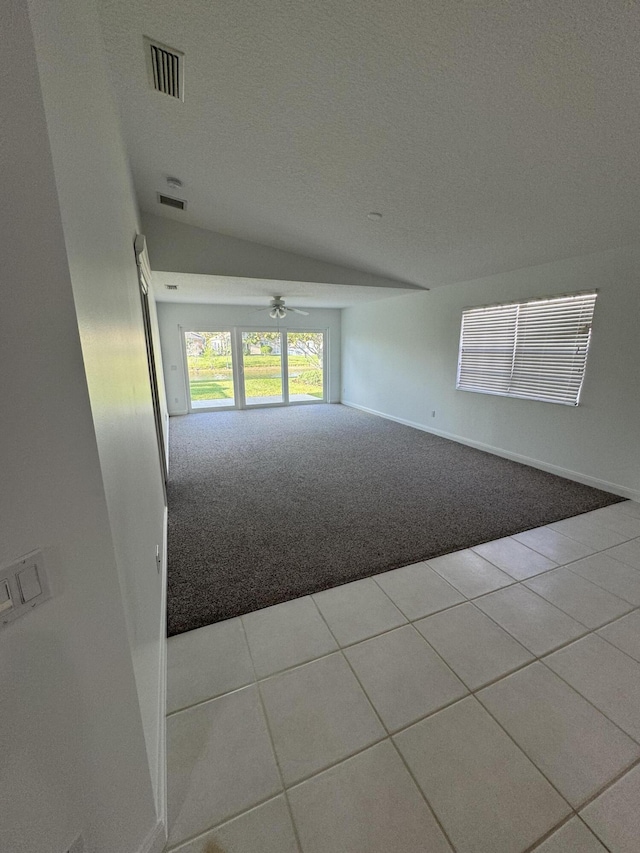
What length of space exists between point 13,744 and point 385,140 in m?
2.84

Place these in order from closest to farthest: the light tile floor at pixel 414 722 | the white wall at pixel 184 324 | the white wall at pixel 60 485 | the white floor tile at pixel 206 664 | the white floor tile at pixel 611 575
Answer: the white wall at pixel 60 485
the light tile floor at pixel 414 722
the white floor tile at pixel 206 664
the white floor tile at pixel 611 575
the white wall at pixel 184 324

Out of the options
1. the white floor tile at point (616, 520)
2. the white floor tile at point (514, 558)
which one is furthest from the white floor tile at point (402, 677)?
the white floor tile at point (616, 520)

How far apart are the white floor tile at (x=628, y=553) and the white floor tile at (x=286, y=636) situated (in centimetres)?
209

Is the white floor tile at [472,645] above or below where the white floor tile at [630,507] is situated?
below

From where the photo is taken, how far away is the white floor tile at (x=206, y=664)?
1.42 metres

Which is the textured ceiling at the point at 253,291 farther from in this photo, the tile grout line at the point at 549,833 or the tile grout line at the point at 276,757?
the tile grout line at the point at 549,833

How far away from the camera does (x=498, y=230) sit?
296cm

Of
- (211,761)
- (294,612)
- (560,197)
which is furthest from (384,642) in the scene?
(560,197)

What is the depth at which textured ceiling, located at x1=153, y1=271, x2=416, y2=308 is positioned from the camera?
4.09 metres

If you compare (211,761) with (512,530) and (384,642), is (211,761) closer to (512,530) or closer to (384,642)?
(384,642)

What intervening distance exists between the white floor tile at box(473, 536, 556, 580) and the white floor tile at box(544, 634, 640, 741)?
519 mm

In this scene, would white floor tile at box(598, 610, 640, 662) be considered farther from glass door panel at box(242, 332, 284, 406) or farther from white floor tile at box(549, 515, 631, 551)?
glass door panel at box(242, 332, 284, 406)

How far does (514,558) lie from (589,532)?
0.84 metres

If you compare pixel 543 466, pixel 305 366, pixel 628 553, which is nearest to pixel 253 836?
pixel 628 553
